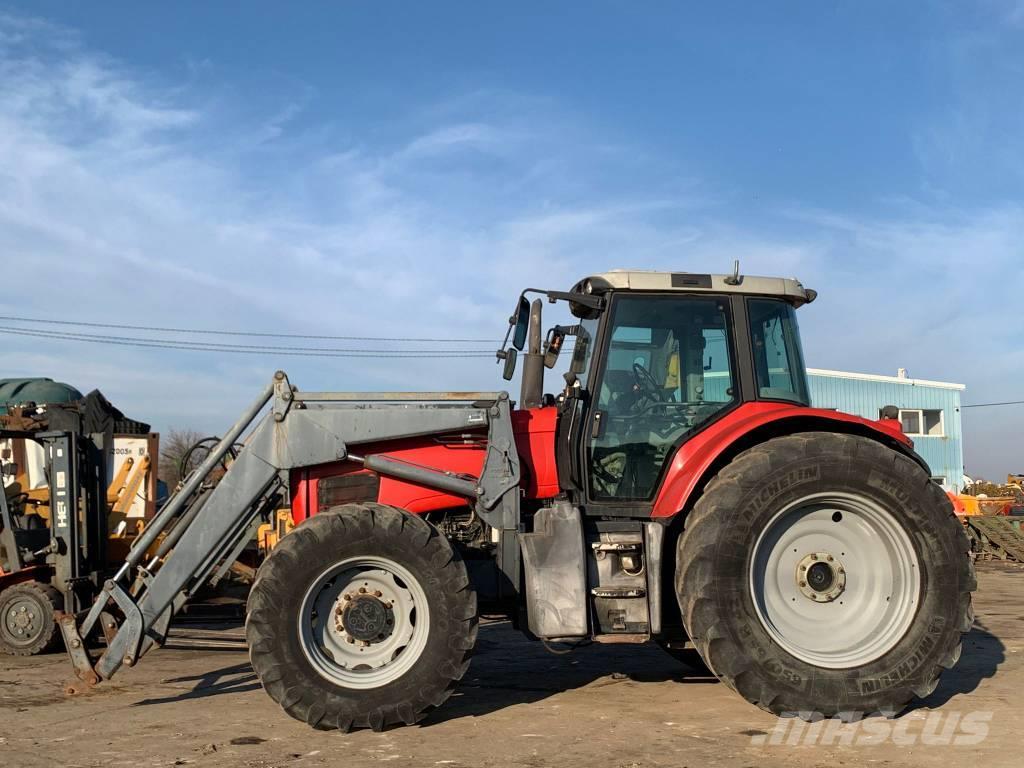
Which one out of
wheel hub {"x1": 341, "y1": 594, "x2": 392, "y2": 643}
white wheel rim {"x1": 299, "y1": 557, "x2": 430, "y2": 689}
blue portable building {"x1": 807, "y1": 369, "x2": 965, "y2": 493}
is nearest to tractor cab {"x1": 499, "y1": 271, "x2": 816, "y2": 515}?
white wheel rim {"x1": 299, "y1": 557, "x2": 430, "y2": 689}

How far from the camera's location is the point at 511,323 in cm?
651

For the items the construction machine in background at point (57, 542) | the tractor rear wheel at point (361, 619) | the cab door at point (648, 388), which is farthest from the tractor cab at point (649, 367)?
the construction machine in background at point (57, 542)

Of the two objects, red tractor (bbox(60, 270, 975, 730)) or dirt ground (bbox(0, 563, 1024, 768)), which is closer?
dirt ground (bbox(0, 563, 1024, 768))

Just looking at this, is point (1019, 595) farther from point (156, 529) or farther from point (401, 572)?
point (156, 529)

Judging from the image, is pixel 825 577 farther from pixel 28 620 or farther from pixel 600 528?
pixel 28 620

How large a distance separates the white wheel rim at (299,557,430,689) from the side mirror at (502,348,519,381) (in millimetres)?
1532

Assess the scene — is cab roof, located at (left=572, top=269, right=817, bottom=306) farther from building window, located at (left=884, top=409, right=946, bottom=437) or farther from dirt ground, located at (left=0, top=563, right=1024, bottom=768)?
building window, located at (left=884, top=409, right=946, bottom=437)

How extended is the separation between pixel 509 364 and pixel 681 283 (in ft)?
4.19

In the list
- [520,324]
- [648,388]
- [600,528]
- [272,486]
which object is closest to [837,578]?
[600,528]

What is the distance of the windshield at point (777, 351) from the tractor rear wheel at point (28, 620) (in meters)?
6.64

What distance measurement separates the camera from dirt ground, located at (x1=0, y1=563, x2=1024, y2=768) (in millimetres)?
4938

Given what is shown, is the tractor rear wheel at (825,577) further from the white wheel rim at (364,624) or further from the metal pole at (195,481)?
the metal pole at (195,481)

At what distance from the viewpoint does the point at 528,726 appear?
18.3 ft

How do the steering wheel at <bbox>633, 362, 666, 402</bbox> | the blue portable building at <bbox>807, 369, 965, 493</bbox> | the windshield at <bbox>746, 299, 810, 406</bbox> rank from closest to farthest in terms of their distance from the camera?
1. the steering wheel at <bbox>633, 362, 666, 402</bbox>
2. the windshield at <bbox>746, 299, 810, 406</bbox>
3. the blue portable building at <bbox>807, 369, 965, 493</bbox>
